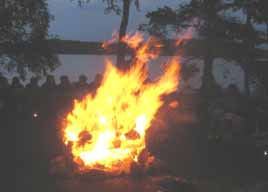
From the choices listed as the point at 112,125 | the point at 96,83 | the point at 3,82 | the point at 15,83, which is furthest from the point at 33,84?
the point at 112,125

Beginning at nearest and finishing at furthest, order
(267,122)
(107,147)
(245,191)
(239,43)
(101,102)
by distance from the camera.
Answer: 1. (245,191)
2. (107,147)
3. (101,102)
4. (267,122)
5. (239,43)

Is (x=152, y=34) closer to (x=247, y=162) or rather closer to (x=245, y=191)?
(x=247, y=162)

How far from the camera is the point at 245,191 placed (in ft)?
33.7

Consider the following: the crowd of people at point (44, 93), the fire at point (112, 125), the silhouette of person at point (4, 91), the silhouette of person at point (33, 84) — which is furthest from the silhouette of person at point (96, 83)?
the fire at point (112, 125)

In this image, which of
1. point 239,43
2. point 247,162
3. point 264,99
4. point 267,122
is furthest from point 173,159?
point 239,43

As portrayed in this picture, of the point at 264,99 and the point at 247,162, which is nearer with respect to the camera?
the point at 247,162

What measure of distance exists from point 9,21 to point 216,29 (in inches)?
262

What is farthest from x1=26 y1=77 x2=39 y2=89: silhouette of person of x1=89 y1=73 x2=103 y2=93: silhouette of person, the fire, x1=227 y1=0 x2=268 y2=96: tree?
x1=227 y1=0 x2=268 y2=96: tree

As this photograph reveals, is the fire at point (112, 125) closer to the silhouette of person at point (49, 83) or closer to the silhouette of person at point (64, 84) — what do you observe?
the silhouette of person at point (64, 84)

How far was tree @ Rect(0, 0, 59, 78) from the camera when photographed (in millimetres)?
17375

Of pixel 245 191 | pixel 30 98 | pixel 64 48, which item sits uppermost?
pixel 64 48

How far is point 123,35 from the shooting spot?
19453 millimetres

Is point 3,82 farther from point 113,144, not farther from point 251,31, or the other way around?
point 251,31

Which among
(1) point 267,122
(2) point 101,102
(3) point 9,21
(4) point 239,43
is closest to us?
(2) point 101,102
